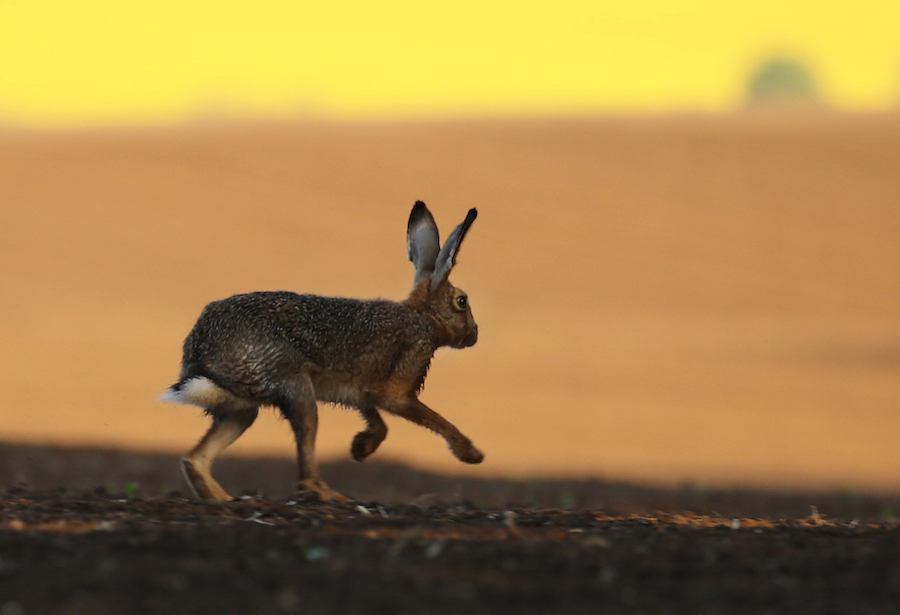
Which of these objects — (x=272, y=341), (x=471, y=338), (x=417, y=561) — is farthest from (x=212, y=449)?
(x=417, y=561)

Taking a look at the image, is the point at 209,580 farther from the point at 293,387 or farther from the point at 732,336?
the point at 732,336

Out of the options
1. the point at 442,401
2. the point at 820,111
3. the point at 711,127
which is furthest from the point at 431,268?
the point at 820,111

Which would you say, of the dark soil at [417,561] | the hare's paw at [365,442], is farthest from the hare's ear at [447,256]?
the dark soil at [417,561]

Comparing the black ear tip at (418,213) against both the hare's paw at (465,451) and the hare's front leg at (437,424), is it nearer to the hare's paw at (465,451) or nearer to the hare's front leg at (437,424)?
the hare's front leg at (437,424)

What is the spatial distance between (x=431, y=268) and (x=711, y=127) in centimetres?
3530

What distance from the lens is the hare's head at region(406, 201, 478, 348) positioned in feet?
29.6

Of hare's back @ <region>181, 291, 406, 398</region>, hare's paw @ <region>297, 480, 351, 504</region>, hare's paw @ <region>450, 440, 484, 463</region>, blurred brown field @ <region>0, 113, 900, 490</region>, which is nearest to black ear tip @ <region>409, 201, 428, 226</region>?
hare's back @ <region>181, 291, 406, 398</region>

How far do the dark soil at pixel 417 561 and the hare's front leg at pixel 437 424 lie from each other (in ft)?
2.99

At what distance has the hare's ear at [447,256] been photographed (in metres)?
8.58

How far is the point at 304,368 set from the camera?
7.81m

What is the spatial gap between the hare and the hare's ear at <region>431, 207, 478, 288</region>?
0.02 metres

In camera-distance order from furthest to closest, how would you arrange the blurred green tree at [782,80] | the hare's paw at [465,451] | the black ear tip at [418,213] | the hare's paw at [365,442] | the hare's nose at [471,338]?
the blurred green tree at [782,80] → the hare's nose at [471,338] → the black ear tip at [418,213] → the hare's paw at [365,442] → the hare's paw at [465,451]

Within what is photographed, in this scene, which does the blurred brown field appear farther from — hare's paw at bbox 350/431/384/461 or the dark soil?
the dark soil

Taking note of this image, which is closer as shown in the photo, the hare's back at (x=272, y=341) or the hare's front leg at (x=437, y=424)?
the hare's back at (x=272, y=341)
